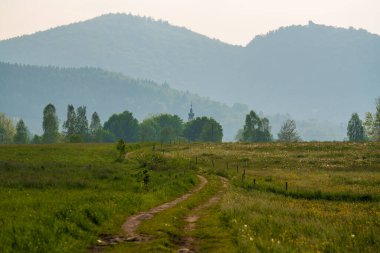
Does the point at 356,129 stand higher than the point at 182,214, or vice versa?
the point at 356,129

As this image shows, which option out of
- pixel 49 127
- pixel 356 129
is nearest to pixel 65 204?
pixel 49 127

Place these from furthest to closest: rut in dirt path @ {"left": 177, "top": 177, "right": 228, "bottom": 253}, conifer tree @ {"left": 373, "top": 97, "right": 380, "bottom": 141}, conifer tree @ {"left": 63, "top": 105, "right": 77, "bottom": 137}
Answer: conifer tree @ {"left": 63, "top": 105, "right": 77, "bottom": 137}
conifer tree @ {"left": 373, "top": 97, "right": 380, "bottom": 141}
rut in dirt path @ {"left": 177, "top": 177, "right": 228, "bottom": 253}

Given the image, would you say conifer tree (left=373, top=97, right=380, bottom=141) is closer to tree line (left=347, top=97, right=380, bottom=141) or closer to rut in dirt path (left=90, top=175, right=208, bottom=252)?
tree line (left=347, top=97, right=380, bottom=141)

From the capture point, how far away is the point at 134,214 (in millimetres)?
27000

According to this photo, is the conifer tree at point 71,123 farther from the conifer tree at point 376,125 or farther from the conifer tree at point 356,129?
the conifer tree at point 376,125

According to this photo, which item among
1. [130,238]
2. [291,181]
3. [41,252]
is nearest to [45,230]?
[41,252]

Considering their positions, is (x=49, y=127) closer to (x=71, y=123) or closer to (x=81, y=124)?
(x=71, y=123)

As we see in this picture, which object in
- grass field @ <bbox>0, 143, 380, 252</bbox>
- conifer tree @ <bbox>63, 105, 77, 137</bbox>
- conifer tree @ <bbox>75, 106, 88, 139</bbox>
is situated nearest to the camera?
grass field @ <bbox>0, 143, 380, 252</bbox>

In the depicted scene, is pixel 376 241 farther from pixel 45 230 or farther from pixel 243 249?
pixel 45 230

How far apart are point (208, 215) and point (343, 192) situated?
68.7ft

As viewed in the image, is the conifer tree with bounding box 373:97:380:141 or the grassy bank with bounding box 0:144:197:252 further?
the conifer tree with bounding box 373:97:380:141

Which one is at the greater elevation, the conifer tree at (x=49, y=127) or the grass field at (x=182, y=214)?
the conifer tree at (x=49, y=127)

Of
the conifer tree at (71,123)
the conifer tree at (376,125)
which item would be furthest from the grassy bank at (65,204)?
the conifer tree at (71,123)

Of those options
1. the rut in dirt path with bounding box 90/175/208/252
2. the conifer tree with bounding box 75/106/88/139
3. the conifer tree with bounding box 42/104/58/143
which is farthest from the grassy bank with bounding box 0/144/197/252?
the conifer tree with bounding box 75/106/88/139
